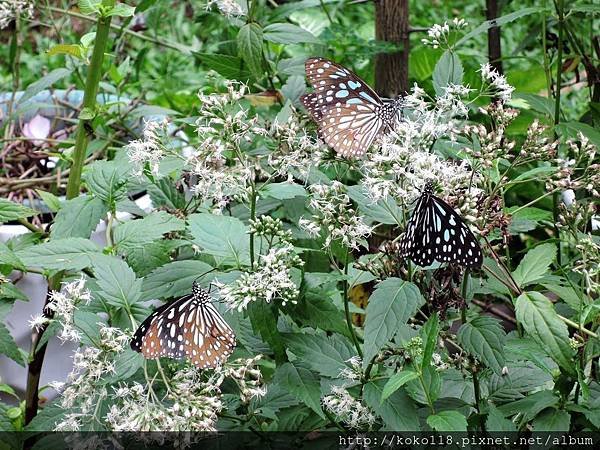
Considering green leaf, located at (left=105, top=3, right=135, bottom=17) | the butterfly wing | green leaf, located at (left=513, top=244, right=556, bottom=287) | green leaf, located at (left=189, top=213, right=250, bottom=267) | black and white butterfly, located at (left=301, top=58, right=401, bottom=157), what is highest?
green leaf, located at (left=105, top=3, right=135, bottom=17)

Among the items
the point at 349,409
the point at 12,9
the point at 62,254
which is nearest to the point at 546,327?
the point at 349,409

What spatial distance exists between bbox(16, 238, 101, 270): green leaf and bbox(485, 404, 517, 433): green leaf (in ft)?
2.19

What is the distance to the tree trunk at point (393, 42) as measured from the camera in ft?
7.62

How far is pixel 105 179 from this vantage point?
5.10 feet

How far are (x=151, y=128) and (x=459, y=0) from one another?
356 cm

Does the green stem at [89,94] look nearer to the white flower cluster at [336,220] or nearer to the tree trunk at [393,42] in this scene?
the white flower cluster at [336,220]

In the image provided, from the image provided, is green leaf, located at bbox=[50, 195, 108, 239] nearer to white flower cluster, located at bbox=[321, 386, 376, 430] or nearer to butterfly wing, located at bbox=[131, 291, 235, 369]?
butterfly wing, located at bbox=[131, 291, 235, 369]

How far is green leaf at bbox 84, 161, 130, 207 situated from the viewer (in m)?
1.54

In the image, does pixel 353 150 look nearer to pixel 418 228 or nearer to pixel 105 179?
pixel 418 228

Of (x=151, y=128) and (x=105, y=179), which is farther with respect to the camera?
(x=105, y=179)

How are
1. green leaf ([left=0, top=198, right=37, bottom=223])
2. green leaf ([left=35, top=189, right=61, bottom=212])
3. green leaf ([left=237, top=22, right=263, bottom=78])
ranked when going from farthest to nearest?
green leaf ([left=237, top=22, right=263, bottom=78]) < green leaf ([left=35, top=189, right=61, bottom=212]) < green leaf ([left=0, top=198, right=37, bottom=223])

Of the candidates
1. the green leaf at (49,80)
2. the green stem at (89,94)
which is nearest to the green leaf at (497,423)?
the green stem at (89,94)

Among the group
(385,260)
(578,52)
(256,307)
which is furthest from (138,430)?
(578,52)

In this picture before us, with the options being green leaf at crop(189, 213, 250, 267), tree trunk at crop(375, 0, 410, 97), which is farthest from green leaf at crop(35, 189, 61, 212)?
tree trunk at crop(375, 0, 410, 97)
